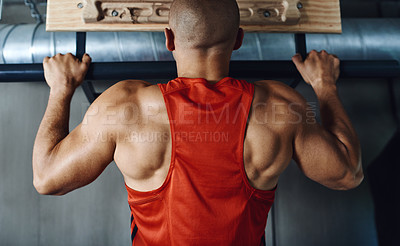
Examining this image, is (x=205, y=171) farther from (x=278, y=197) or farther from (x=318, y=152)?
(x=278, y=197)

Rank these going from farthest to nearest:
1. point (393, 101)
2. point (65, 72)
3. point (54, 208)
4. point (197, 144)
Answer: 1. point (393, 101)
2. point (54, 208)
3. point (65, 72)
4. point (197, 144)

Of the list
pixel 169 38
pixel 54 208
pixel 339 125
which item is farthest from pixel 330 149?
pixel 54 208

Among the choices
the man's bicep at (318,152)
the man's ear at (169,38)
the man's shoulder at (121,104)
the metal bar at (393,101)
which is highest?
the man's ear at (169,38)

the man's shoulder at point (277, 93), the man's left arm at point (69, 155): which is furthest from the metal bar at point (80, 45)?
the man's shoulder at point (277, 93)

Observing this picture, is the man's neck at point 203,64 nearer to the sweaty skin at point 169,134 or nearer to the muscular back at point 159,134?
the sweaty skin at point 169,134

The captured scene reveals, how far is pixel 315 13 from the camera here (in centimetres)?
139

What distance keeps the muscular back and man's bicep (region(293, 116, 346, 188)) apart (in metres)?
0.04

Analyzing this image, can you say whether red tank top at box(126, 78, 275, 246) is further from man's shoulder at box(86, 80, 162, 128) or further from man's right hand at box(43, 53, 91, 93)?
man's right hand at box(43, 53, 91, 93)

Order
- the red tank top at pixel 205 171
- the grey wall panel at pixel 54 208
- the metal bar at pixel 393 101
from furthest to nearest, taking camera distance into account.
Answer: the metal bar at pixel 393 101 < the grey wall panel at pixel 54 208 < the red tank top at pixel 205 171

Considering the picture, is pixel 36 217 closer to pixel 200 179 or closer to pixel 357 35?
pixel 200 179

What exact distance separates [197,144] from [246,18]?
0.73 m

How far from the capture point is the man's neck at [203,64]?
971mm

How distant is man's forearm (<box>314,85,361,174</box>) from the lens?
1031 mm

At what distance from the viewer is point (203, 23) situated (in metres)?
0.92
